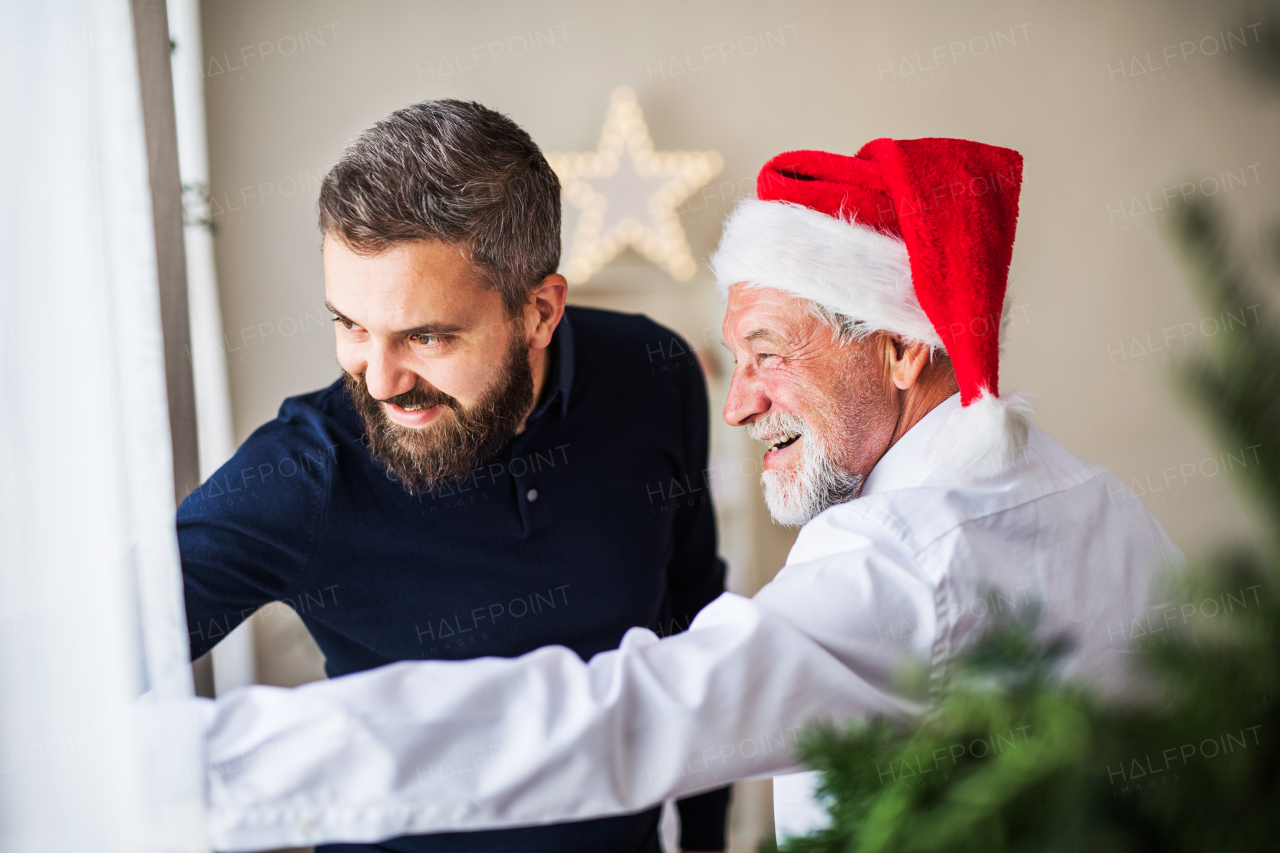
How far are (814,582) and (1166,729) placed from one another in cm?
43

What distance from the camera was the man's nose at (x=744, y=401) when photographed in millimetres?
1049

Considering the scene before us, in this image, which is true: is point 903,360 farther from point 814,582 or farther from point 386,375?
point 386,375

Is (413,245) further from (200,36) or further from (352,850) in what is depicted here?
(200,36)

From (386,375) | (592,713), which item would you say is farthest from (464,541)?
(592,713)

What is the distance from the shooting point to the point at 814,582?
677mm

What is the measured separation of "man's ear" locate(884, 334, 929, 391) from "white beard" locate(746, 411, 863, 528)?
0.12 meters

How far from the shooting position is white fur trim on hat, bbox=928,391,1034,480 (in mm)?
793

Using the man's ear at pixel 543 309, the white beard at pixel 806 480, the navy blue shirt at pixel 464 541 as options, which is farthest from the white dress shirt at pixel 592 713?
the man's ear at pixel 543 309

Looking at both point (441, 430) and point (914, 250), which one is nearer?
point (914, 250)

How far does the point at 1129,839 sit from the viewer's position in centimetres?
25

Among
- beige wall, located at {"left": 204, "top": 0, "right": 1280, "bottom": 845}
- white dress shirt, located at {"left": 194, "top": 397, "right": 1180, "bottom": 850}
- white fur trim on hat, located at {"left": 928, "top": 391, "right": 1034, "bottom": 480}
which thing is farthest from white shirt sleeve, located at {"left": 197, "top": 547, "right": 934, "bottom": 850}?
beige wall, located at {"left": 204, "top": 0, "right": 1280, "bottom": 845}

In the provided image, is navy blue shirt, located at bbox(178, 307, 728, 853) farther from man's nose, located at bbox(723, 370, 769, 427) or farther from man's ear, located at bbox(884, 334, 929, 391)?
man's ear, located at bbox(884, 334, 929, 391)

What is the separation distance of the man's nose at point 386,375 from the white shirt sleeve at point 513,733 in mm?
406

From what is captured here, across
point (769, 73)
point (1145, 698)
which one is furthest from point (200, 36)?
point (1145, 698)
